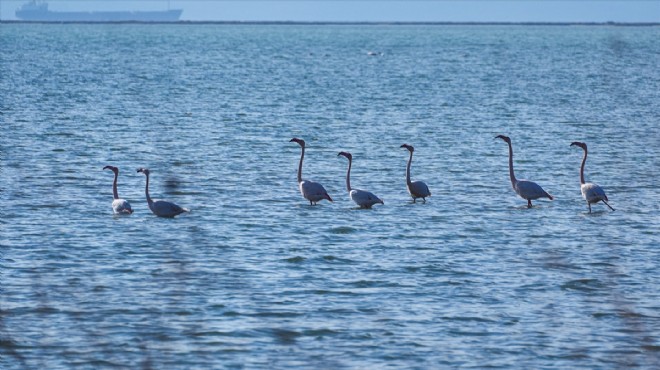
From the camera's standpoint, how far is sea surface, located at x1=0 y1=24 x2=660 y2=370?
16.5m

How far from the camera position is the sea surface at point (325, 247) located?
1648 cm

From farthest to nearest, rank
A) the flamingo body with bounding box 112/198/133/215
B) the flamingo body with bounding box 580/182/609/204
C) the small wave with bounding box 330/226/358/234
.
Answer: the flamingo body with bounding box 580/182/609/204, the flamingo body with bounding box 112/198/133/215, the small wave with bounding box 330/226/358/234

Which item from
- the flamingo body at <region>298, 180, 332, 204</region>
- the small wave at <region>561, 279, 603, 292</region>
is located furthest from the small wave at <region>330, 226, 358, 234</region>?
the small wave at <region>561, 279, 603, 292</region>

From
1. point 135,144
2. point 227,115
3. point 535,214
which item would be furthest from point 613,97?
point 535,214

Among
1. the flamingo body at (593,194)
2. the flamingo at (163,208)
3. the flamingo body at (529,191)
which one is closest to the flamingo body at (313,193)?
the flamingo at (163,208)

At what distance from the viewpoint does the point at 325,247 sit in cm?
2328

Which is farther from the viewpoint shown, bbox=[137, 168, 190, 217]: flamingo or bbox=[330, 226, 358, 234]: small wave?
bbox=[137, 168, 190, 217]: flamingo

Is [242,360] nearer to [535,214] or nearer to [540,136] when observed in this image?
[535,214]

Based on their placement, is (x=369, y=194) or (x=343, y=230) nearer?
(x=343, y=230)

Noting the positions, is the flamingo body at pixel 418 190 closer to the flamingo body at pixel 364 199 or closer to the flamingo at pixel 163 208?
the flamingo body at pixel 364 199

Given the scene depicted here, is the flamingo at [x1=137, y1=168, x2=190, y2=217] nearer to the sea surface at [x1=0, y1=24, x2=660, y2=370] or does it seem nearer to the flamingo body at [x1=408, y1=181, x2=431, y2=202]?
the sea surface at [x1=0, y1=24, x2=660, y2=370]

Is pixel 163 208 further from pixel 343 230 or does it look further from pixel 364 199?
pixel 364 199

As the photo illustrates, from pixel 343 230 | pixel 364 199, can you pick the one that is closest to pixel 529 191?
pixel 364 199

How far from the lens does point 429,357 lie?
1603 centimetres
